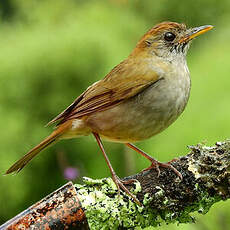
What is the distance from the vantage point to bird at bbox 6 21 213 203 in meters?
2.81

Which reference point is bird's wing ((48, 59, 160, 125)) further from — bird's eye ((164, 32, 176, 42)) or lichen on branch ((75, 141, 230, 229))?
lichen on branch ((75, 141, 230, 229))

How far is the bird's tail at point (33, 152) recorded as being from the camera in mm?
2904

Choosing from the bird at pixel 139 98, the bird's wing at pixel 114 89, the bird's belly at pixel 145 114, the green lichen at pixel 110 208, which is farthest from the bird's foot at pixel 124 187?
the bird's wing at pixel 114 89

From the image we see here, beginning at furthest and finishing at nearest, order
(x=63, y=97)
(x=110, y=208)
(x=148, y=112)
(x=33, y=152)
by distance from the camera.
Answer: (x=63, y=97)
(x=33, y=152)
(x=148, y=112)
(x=110, y=208)

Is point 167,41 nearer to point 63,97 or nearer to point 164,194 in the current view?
point 164,194

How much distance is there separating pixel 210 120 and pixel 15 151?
7.44 ft

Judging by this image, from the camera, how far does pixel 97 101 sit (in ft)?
9.93

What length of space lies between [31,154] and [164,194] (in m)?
1.02

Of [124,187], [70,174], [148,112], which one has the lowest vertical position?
[124,187]

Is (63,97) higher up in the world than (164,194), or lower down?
higher up

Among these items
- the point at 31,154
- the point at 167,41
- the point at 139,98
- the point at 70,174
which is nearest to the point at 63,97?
the point at 70,174

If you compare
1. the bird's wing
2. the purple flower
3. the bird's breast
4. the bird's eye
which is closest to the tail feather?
the bird's wing

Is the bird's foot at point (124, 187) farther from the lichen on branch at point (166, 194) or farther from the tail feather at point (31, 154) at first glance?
the tail feather at point (31, 154)

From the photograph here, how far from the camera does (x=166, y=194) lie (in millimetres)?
2234
